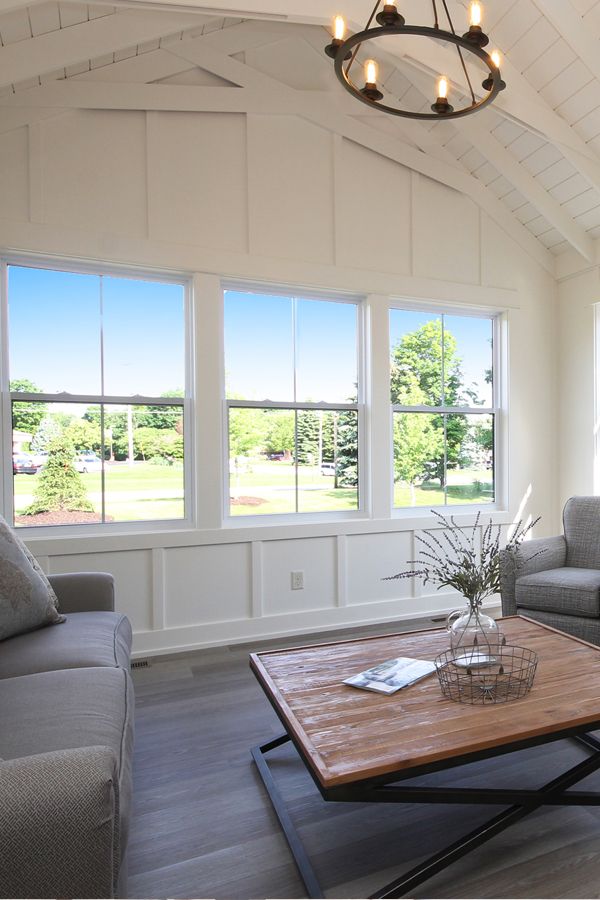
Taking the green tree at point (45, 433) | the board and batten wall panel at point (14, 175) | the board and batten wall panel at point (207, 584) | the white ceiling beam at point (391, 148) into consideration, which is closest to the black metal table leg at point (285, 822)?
the board and batten wall panel at point (207, 584)

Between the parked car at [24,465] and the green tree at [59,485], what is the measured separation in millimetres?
43

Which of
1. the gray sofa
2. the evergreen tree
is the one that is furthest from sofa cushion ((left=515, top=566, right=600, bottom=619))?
the gray sofa

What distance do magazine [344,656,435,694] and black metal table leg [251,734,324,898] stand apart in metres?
0.47

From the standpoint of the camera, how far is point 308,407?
3637 millimetres

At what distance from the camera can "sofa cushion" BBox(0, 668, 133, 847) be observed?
1.24 metres

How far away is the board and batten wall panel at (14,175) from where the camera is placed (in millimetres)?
2830

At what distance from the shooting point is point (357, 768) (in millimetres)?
1239

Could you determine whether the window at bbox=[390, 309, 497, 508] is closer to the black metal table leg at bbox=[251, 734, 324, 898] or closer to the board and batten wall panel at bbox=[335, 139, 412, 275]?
the board and batten wall panel at bbox=[335, 139, 412, 275]

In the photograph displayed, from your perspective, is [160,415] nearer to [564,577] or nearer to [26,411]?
[26,411]

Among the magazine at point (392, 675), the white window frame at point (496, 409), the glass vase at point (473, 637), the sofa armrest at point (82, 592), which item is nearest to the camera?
the magazine at point (392, 675)

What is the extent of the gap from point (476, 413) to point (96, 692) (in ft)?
11.6

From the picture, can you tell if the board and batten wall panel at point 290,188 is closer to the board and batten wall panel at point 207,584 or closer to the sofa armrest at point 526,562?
the board and batten wall panel at point 207,584

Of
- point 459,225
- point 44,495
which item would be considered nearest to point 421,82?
point 459,225

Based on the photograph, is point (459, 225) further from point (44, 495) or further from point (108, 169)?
point (44, 495)
